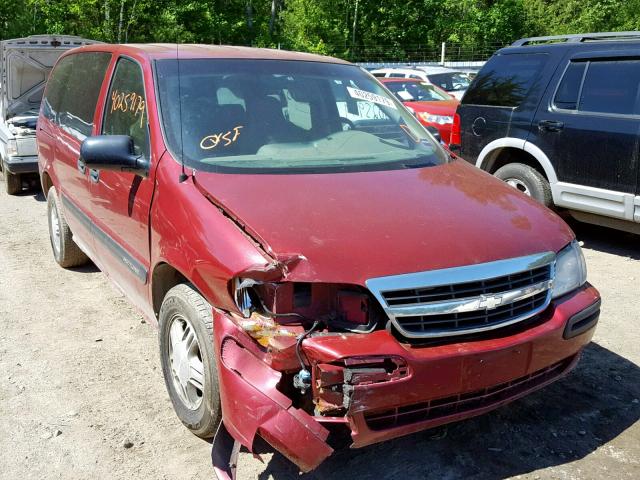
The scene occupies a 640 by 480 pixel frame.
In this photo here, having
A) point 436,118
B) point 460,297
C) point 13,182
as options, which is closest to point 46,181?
point 13,182

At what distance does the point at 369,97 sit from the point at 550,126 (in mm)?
2908

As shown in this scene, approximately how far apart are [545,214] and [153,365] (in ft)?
8.00

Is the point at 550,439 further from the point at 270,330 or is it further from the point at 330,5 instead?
the point at 330,5

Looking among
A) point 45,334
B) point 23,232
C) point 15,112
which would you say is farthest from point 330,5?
point 45,334

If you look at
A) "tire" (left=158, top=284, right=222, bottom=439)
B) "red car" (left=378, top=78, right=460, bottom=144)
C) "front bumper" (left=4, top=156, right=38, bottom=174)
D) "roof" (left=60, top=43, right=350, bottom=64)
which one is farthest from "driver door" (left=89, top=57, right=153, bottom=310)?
"red car" (left=378, top=78, right=460, bottom=144)

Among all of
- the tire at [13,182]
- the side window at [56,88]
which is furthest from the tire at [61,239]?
the tire at [13,182]

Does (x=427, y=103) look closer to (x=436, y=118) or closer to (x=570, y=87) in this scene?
(x=436, y=118)

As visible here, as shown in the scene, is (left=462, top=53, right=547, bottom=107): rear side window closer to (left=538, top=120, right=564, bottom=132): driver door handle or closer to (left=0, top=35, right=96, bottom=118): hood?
(left=538, top=120, right=564, bottom=132): driver door handle

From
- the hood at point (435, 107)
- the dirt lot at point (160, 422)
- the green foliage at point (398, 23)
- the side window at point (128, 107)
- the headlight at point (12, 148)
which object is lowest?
the dirt lot at point (160, 422)

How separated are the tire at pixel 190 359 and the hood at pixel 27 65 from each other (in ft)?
22.2

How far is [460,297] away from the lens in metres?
2.57

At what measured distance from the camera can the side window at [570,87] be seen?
20.5 feet

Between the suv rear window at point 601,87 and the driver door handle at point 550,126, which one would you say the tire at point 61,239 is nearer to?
the driver door handle at point 550,126

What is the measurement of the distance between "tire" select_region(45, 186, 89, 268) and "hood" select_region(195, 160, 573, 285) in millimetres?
2720
